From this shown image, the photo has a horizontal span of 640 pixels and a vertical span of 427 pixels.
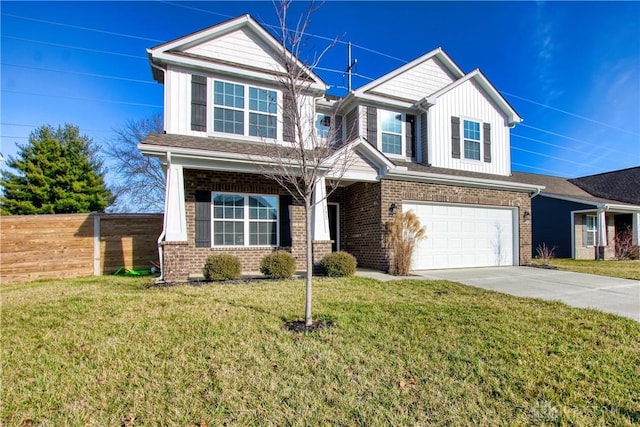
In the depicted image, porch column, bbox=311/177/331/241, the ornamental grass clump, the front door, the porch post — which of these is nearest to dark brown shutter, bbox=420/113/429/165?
the ornamental grass clump

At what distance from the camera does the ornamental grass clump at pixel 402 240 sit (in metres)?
9.20

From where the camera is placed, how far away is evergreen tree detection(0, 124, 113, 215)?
1702 centimetres

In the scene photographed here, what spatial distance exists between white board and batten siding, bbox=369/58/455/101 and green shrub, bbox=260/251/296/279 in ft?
24.2

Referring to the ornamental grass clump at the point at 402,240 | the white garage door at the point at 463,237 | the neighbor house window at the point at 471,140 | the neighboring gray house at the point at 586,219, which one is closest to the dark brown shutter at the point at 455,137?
the neighbor house window at the point at 471,140

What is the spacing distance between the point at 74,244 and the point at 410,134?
12.1m

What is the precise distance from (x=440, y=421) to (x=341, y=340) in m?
1.64

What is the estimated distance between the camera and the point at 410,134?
485 inches

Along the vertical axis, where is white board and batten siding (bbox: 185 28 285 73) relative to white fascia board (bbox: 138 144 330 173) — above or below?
above

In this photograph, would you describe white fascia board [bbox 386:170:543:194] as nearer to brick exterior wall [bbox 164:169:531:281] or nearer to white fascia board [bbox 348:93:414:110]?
brick exterior wall [bbox 164:169:531:281]

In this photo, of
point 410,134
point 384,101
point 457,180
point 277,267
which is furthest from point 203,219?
point 457,180

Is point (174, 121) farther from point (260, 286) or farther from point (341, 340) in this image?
point (341, 340)

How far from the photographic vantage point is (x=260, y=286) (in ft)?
23.3

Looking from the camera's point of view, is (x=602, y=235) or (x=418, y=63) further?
(x=602, y=235)

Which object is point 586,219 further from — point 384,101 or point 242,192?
point 242,192
